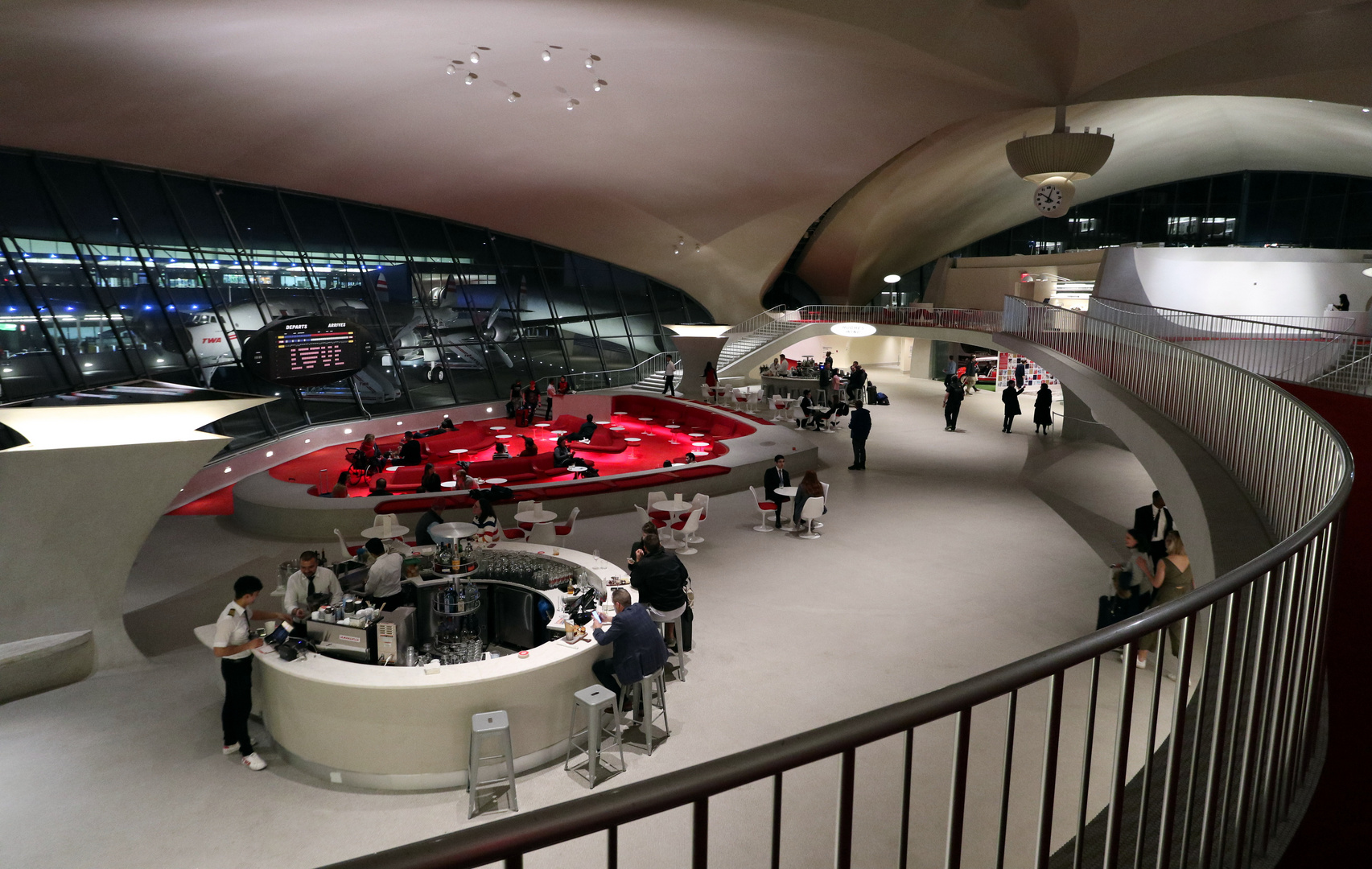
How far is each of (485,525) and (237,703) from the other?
3.87 m

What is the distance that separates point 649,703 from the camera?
6.21m

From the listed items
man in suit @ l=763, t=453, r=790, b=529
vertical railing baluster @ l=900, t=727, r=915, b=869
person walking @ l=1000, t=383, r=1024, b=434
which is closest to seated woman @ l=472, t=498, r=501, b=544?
man in suit @ l=763, t=453, r=790, b=529

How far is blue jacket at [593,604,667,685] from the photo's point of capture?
623 centimetres

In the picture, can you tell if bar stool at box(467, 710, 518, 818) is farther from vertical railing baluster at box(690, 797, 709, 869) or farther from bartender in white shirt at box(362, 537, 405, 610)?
vertical railing baluster at box(690, 797, 709, 869)

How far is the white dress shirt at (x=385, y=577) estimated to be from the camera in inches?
289

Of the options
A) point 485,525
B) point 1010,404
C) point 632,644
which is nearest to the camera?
point 632,644

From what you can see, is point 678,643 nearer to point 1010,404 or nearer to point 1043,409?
point 1010,404

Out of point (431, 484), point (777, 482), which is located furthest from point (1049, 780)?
point (431, 484)

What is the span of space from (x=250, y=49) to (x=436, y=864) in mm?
13602

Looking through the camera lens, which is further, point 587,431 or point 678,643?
point 587,431

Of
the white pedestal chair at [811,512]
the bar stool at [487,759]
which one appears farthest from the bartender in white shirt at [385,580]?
the white pedestal chair at [811,512]

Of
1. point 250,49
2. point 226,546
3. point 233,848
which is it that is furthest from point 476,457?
point 233,848

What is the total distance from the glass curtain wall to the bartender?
1045 centimetres

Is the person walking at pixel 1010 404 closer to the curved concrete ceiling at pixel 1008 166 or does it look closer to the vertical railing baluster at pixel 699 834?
the curved concrete ceiling at pixel 1008 166
